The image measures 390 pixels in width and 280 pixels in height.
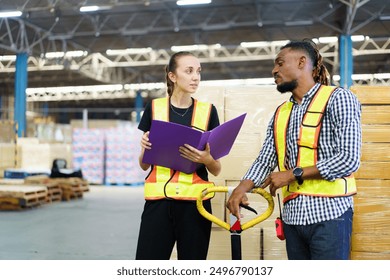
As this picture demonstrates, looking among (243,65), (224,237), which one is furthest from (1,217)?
(243,65)

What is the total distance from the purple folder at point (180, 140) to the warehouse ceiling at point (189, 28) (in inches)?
252

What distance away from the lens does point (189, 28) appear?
11977 millimetres

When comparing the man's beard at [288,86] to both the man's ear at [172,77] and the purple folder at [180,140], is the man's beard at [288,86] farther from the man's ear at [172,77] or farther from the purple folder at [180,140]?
the man's ear at [172,77]

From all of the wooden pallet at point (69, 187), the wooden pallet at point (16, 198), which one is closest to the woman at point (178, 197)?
the wooden pallet at point (16, 198)

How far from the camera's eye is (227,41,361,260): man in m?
1.45

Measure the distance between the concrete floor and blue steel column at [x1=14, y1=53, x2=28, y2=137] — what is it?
3859 millimetres

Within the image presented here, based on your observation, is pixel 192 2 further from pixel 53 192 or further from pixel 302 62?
pixel 302 62

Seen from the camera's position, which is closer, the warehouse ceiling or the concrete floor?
the concrete floor

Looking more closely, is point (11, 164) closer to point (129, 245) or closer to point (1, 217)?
point (1, 217)

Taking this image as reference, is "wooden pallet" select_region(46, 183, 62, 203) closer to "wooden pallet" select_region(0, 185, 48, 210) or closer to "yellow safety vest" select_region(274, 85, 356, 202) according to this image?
"wooden pallet" select_region(0, 185, 48, 210)

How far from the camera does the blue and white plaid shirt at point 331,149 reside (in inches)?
56.6

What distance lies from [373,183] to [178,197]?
3.87 ft

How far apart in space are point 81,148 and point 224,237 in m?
11.8

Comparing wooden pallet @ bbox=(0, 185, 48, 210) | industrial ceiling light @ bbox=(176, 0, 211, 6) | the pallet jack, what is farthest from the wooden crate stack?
industrial ceiling light @ bbox=(176, 0, 211, 6)
